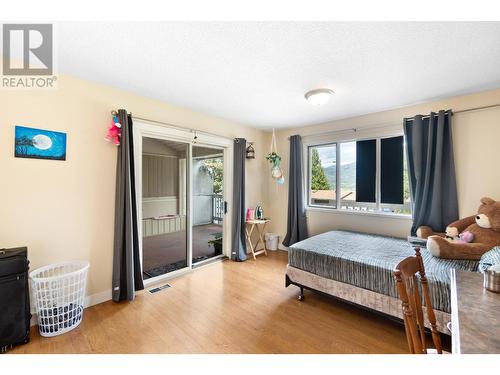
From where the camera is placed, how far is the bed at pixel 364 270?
1910 millimetres

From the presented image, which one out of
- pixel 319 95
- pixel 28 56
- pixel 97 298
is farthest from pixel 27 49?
pixel 319 95

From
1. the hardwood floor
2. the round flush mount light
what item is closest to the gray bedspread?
the hardwood floor

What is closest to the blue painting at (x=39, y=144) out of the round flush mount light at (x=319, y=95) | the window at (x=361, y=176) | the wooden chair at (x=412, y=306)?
the round flush mount light at (x=319, y=95)

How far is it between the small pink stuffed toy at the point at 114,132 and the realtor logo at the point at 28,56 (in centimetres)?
59

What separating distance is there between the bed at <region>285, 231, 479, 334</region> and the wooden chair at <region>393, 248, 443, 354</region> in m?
0.84

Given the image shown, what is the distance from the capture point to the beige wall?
6.66ft

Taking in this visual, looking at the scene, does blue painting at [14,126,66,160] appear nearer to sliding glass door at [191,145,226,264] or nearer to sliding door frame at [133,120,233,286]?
sliding door frame at [133,120,233,286]

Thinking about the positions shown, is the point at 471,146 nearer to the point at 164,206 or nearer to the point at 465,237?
the point at 465,237

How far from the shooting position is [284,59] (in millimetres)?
1982

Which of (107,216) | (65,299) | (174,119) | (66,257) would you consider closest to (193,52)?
(174,119)

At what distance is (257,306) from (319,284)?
0.75m

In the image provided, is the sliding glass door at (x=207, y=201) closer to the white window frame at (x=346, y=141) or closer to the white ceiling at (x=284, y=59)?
the white ceiling at (x=284, y=59)

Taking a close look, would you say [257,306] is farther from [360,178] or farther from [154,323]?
[360,178]
